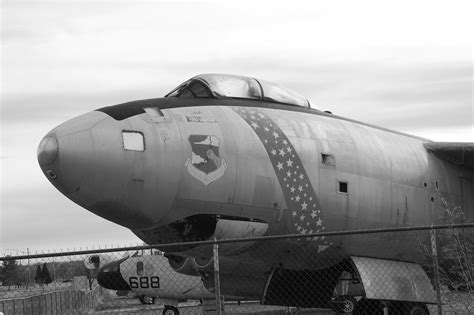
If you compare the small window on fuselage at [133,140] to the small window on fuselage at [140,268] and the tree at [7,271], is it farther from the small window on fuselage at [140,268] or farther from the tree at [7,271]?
the small window on fuselage at [140,268]

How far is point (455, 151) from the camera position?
13.9m

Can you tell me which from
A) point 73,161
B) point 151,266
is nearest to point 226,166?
point 73,161

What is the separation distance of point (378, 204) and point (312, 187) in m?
1.43

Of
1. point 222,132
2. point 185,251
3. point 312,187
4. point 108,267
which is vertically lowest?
point 108,267

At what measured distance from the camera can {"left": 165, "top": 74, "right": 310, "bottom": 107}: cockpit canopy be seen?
1151 cm

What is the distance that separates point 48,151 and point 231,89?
10.6 ft

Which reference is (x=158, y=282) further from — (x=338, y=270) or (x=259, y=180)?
(x=259, y=180)

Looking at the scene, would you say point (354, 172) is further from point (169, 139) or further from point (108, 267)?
point (108, 267)

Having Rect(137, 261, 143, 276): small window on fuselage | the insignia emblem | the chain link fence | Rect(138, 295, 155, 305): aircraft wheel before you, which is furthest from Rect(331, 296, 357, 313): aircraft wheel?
Rect(138, 295, 155, 305): aircraft wheel

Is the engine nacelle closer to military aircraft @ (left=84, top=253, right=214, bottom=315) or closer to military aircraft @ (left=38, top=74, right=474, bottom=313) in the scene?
military aircraft @ (left=38, top=74, right=474, bottom=313)

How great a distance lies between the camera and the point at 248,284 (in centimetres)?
1323

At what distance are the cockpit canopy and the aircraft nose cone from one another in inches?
96.9

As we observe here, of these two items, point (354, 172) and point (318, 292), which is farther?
point (318, 292)

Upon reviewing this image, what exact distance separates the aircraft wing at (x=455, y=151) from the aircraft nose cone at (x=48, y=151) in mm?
7136
